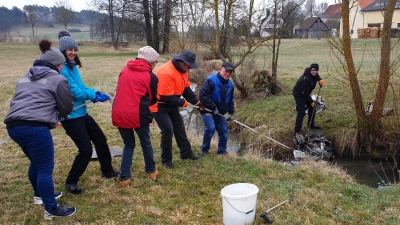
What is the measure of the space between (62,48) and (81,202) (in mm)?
1817

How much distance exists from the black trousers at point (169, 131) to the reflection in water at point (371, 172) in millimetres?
3518

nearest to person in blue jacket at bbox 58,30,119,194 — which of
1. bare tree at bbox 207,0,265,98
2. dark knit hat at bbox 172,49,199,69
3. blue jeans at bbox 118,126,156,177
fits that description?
blue jeans at bbox 118,126,156,177

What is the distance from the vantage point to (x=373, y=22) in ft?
133

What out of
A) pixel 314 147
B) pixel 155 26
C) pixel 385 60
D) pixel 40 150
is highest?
pixel 155 26

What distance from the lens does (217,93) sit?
6188mm

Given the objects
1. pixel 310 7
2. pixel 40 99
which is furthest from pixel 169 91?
pixel 310 7

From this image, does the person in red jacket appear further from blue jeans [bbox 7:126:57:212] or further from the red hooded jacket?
blue jeans [bbox 7:126:57:212]

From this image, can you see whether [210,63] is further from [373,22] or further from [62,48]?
[373,22]

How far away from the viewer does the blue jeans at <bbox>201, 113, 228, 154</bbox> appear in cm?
618

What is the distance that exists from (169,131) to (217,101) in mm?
1263

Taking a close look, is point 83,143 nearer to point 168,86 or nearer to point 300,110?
point 168,86

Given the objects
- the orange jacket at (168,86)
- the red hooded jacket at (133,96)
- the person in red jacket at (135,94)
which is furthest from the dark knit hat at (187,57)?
the red hooded jacket at (133,96)

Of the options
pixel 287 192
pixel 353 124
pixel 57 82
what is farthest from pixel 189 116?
pixel 57 82

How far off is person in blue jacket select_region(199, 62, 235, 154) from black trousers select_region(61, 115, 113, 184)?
193 cm
